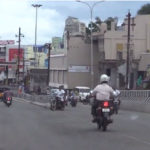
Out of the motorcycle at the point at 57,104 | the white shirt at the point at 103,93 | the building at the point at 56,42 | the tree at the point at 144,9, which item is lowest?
the motorcycle at the point at 57,104

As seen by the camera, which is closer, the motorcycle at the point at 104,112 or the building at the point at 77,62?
the motorcycle at the point at 104,112

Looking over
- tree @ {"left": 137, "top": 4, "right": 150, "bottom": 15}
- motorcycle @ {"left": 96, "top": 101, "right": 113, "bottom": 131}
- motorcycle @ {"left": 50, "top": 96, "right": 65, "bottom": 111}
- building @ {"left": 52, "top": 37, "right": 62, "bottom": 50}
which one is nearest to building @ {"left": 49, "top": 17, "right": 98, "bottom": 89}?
tree @ {"left": 137, "top": 4, "right": 150, "bottom": 15}

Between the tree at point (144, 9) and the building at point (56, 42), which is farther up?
the tree at point (144, 9)

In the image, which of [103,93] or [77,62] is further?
[77,62]

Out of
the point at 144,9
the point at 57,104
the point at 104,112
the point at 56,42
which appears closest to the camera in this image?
the point at 104,112

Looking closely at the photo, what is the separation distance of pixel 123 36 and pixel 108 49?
2.78 m

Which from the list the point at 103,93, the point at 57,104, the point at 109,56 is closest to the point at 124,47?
the point at 109,56

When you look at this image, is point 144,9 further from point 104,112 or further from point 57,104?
point 104,112

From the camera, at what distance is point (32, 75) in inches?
4240

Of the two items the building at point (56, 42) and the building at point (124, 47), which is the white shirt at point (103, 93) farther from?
the building at point (56, 42)

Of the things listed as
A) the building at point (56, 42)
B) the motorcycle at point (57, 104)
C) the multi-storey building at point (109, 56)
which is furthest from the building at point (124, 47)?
the building at point (56, 42)

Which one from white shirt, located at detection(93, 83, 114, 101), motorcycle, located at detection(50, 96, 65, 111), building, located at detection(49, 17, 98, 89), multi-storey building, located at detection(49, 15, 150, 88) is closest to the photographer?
white shirt, located at detection(93, 83, 114, 101)

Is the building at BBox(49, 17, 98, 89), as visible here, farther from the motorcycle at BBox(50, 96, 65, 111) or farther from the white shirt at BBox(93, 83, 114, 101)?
the white shirt at BBox(93, 83, 114, 101)

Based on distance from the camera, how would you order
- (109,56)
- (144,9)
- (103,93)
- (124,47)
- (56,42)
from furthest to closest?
(56,42) < (144,9) < (124,47) < (109,56) < (103,93)
